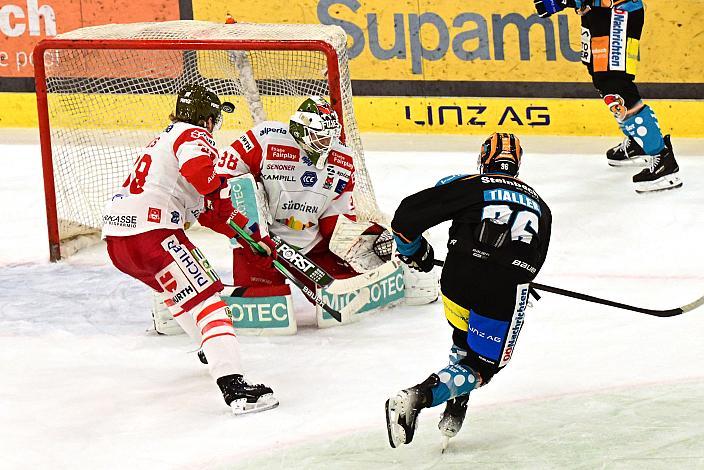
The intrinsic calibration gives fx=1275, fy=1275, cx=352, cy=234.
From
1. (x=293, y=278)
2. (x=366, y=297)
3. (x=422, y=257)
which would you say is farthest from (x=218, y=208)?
(x=422, y=257)

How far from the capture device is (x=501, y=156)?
3.81 metres

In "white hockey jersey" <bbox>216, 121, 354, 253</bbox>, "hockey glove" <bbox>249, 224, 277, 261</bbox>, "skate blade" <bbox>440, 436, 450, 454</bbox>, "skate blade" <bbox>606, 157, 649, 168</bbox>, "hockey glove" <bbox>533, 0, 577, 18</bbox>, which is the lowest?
"skate blade" <bbox>440, 436, 450, 454</bbox>

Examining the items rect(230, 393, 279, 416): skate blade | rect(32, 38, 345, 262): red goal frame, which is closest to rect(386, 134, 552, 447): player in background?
rect(230, 393, 279, 416): skate blade

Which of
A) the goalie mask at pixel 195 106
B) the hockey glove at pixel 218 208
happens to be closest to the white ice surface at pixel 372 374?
the hockey glove at pixel 218 208

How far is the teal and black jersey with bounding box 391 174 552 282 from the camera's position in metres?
3.62

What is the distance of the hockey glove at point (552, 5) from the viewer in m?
6.53

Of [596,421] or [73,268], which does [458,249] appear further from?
[73,268]

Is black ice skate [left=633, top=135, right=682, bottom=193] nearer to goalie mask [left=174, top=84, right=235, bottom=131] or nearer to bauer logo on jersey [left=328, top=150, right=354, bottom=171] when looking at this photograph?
bauer logo on jersey [left=328, top=150, right=354, bottom=171]

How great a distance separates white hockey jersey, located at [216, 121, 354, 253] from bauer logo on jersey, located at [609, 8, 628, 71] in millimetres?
1852

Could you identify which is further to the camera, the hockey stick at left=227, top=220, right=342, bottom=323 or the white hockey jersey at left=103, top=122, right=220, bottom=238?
the hockey stick at left=227, top=220, right=342, bottom=323

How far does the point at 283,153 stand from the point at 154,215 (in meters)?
0.98

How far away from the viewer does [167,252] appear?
449cm

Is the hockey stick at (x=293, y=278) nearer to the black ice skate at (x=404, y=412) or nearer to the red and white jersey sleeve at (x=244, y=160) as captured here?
the red and white jersey sleeve at (x=244, y=160)

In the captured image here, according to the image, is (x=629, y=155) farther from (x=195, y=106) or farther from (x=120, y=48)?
(x=195, y=106)
